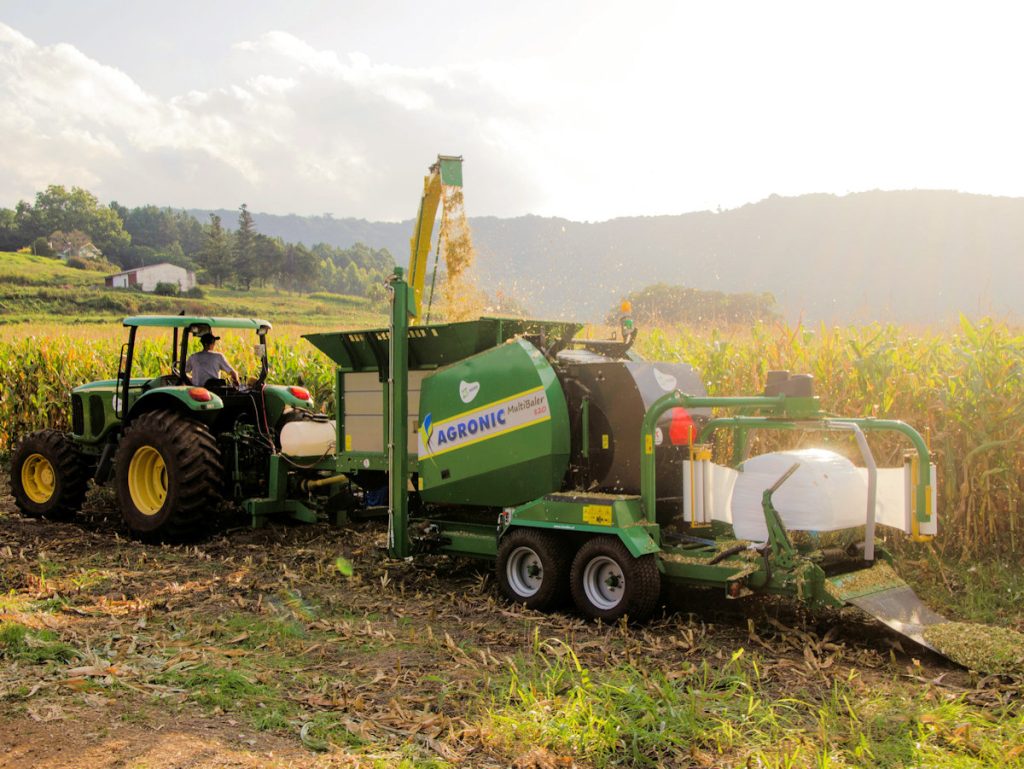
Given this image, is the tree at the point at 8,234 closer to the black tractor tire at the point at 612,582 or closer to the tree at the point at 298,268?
the tree at the point at 298,268

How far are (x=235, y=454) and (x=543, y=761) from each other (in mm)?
5630

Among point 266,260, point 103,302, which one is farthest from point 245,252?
point 103,302

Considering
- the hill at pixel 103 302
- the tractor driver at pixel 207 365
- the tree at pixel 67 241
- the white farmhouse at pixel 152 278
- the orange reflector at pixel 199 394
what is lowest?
the orange reflector at pixel 199 394

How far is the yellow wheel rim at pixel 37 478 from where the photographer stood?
9.42 meters

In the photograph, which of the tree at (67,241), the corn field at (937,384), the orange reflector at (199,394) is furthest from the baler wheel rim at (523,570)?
the tree at (67,241)

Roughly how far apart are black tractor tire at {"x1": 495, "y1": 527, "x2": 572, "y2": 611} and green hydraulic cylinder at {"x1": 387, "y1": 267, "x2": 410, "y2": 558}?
102cm

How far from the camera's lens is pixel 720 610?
19.0 ft

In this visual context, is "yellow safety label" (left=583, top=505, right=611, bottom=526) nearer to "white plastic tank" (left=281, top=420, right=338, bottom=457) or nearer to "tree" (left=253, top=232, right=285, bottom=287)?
"white plastic tank" (left=281, top=420, right=338, bottom=457)

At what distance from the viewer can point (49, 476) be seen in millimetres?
9438

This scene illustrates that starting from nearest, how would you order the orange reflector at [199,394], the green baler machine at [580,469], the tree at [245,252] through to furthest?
the green baler machine at [580,469]
the orange reflector at [199,394]
the tree at [245,252]

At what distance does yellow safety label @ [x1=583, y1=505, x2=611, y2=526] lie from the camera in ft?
17.9

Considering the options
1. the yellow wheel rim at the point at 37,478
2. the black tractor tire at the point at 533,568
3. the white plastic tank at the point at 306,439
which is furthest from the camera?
the yellow wheel rim at the point at 37,478

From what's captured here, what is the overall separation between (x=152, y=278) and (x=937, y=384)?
94.3 metres

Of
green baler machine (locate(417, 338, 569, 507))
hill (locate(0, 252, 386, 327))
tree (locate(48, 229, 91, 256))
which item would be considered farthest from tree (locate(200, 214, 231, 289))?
green baler machine (locate(417, 338, 569, 507))
